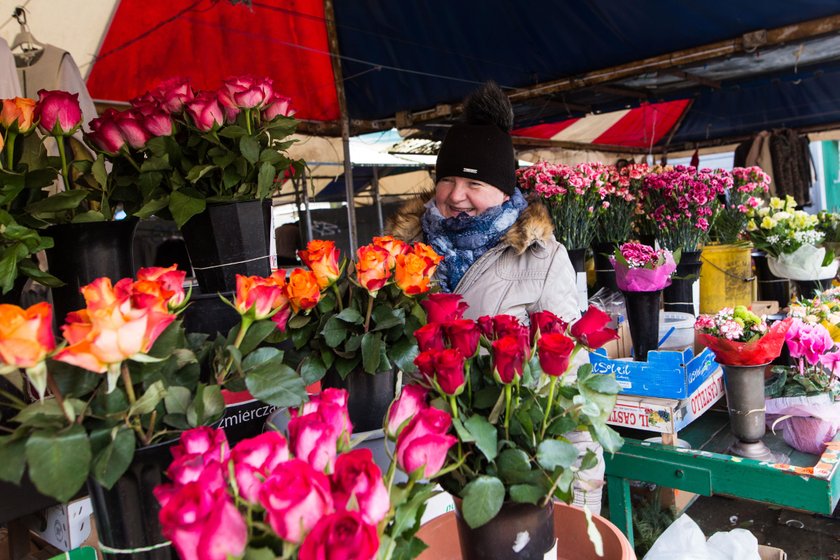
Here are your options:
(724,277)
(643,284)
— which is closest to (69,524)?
(643,284)

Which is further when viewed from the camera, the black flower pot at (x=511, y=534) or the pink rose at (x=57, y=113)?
the pink rose at (x=57, y=113)

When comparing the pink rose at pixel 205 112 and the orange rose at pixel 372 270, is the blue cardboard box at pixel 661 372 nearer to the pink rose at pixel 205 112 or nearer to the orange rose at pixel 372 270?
the orange rose at pixel 372 270

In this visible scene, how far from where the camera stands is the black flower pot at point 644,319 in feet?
6.15

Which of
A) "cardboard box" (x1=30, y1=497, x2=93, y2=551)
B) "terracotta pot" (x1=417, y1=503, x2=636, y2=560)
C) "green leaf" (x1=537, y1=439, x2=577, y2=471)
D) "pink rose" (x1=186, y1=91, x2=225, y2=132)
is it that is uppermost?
"pink rose" (x1=186, y1=91, x2=225, y2=132)

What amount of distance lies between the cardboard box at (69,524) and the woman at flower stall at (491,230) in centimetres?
96

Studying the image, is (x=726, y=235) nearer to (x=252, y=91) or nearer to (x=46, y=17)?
(x=252, y=91)

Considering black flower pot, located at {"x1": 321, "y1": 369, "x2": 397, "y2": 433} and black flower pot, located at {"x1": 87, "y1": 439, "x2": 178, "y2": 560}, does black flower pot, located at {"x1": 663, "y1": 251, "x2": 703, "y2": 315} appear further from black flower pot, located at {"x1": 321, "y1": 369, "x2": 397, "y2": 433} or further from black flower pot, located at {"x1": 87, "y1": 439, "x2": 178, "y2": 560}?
black flower pot, located at {"x1": 87, "y1": 439, "x2": 178, "y2": 560}

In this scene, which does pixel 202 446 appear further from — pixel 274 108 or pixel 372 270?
pixel 274 108

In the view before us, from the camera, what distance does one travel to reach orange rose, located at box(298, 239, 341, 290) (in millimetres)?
802

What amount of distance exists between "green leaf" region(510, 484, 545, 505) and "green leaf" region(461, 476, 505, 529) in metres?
0.01

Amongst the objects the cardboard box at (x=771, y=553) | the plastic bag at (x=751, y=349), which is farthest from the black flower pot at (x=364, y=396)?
the plastic bag at (x=751, y=349)

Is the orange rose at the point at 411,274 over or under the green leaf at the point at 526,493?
over

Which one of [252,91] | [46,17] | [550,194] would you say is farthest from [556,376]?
[46,17]

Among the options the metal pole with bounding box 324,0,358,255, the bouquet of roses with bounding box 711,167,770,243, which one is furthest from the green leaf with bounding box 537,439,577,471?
the metal pole with bounding box 324,0,358,255
